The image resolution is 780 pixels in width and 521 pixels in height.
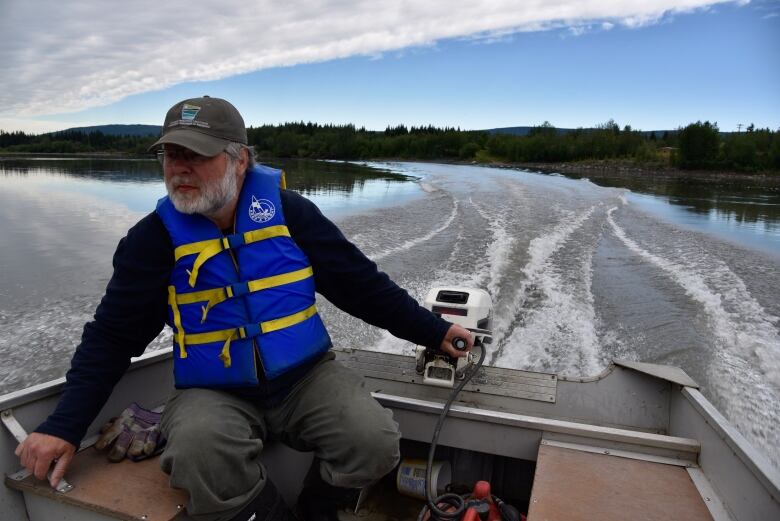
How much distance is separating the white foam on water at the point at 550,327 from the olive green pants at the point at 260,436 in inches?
111

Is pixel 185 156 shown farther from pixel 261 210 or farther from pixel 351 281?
pixel 351 281

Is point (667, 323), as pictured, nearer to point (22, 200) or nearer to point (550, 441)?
point (550, 441)

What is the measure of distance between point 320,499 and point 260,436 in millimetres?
340

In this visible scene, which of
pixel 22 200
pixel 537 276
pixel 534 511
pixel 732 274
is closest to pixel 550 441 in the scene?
pixel 534 511

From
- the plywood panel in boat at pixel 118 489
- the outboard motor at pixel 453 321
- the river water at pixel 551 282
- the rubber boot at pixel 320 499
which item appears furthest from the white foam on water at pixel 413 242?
the plywood panel in boat at pixel 118 489

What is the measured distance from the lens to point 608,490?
5.99ft

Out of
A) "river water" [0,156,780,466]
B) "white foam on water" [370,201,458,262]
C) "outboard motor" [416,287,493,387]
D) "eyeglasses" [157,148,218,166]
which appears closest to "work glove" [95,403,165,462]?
"eyeglasses" [157,148,218,166]

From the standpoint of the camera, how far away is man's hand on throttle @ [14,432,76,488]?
5.47ft

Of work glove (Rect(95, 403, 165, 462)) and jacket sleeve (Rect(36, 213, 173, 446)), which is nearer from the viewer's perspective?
jacket sleeve (Rect(36, 213, 173, 446))

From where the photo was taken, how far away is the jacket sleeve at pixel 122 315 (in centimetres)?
178

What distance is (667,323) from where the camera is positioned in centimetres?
552

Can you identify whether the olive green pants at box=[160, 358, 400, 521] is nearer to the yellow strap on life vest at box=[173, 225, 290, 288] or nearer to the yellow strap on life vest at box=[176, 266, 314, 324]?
the yellow strap on life vest at box=[176, 266, 314, 324]

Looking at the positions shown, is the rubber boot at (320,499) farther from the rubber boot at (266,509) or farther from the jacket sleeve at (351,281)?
the jacket sleeve at (351,281)

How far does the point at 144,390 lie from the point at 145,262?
832mm
